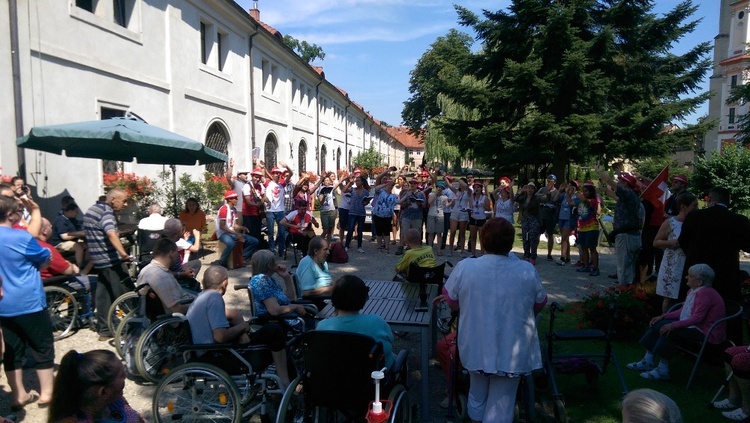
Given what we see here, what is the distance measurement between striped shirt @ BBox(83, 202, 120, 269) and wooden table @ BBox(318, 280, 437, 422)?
2801mm

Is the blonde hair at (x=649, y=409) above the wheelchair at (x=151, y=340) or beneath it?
above

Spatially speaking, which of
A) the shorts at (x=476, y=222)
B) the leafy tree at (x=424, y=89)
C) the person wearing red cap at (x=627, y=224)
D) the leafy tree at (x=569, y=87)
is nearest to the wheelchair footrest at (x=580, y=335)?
the person wearing red cap at (x=627, y=224)

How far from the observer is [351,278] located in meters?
3.29

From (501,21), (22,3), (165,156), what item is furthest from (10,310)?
(501,21)

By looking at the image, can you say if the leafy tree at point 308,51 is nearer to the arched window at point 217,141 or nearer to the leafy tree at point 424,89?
the leafy tree at point 424,89

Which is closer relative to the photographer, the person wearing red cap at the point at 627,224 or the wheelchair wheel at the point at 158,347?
the wheelchair wheel at the point at 158,347

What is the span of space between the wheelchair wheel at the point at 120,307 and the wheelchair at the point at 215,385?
206cm

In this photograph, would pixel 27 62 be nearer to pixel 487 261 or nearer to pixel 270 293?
pixel 270 293

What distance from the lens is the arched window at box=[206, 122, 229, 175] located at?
16.3 meters

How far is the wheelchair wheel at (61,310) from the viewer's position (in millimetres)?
5656

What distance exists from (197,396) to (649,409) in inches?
119

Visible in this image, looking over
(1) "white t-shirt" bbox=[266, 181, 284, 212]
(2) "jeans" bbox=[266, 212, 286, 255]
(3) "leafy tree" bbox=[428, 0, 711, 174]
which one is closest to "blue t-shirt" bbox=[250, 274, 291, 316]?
(2) "jeans" bbox=[266, 212, 286, 255]

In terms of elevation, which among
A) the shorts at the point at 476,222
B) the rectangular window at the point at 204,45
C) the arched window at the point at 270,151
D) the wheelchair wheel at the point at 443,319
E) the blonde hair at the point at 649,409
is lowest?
the wheelchair wheel at the point at 443,319

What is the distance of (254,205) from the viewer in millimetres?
9953
